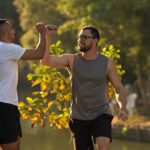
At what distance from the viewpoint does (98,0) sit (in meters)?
20.0

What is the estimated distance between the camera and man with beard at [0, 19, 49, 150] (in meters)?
5.18

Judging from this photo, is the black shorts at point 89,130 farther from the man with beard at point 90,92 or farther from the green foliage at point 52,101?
the green foliage at point 52,101

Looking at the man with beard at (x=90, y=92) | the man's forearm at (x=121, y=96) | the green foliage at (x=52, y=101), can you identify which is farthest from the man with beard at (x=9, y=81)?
the green foliage at (x=52, y=101)

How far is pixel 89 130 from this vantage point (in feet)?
18.8

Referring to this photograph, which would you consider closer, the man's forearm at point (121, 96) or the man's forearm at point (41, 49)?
the man's forearm at point (41, 49)

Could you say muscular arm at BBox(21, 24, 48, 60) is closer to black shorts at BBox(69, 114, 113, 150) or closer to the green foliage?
black shorts at BBox(69, 114, 113, 150)

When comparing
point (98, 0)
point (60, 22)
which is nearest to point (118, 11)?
point (98, 0)

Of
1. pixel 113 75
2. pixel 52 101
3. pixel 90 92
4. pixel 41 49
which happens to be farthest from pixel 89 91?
pixel 52 101

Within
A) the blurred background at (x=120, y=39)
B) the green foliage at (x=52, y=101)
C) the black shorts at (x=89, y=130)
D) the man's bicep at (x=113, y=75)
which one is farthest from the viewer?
the blurred background at (x=120, y=39)

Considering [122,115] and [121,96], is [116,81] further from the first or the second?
[122,115]

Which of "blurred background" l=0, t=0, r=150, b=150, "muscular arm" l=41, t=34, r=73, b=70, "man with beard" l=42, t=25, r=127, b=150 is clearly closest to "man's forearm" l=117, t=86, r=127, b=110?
"man with beard" l=42, t=25, r=127, b=150

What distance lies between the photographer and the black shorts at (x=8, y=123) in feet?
17.1

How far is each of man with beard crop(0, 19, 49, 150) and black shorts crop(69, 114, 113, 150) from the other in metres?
0.66

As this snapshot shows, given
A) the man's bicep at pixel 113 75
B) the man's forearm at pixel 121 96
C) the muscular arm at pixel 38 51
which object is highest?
the muscular arm at pixel 38 51
